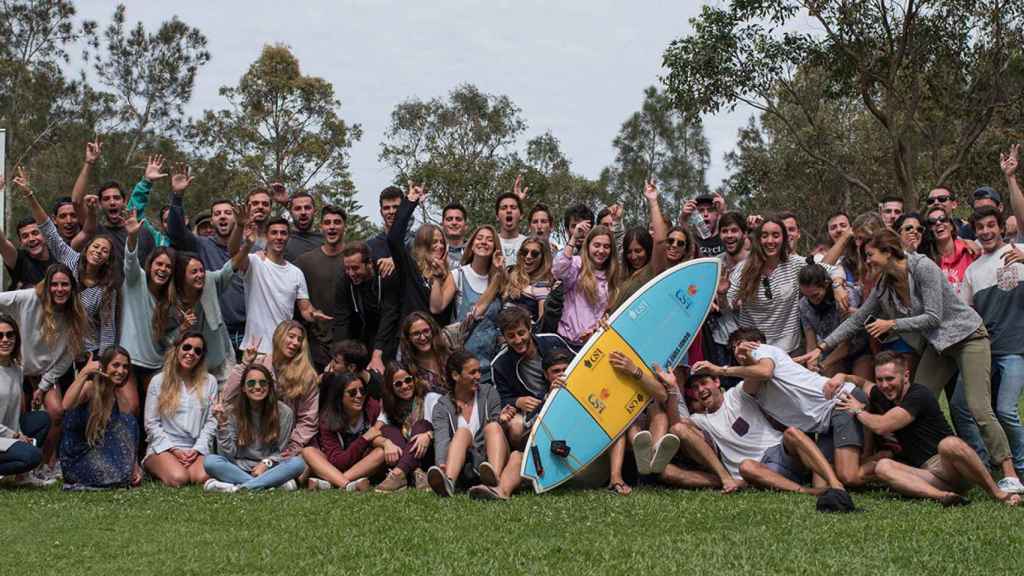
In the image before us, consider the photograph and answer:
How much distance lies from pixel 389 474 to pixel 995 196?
18.1 feet

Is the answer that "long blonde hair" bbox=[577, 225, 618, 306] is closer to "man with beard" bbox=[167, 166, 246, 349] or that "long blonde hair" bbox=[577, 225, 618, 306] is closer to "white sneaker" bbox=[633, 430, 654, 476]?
"white sneaker" bbox=[633, 430, 654, 476]

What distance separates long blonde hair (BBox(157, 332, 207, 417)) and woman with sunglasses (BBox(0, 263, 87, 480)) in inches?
31.0

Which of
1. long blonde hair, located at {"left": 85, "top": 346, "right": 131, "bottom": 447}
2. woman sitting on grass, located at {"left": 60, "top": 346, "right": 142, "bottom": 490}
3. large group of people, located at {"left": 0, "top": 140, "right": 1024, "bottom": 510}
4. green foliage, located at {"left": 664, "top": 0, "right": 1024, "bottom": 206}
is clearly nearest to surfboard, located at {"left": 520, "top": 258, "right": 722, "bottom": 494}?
large group of people, located at {"left": 0, "top": 140, "right": 1024, "bottom": 510}

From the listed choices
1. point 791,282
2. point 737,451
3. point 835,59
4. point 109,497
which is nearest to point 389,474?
point 109,497

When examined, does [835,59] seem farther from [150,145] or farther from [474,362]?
[150,145]

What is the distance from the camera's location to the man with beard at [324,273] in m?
8.70

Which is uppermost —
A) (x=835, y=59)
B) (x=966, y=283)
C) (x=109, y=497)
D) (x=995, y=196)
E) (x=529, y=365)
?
(x=835, y=59)

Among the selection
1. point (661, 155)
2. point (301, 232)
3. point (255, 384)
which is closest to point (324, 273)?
point (301, 232)

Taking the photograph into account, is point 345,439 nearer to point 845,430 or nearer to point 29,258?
point 29,258

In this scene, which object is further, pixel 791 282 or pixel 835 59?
pixel 835 59

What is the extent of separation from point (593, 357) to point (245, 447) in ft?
9.17

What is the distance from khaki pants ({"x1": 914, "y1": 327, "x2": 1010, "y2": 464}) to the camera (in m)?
6.82

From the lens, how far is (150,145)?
126 feet

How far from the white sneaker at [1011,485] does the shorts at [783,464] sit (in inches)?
51.1
